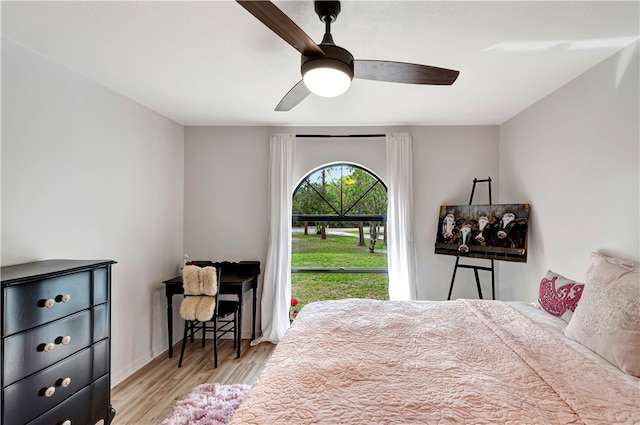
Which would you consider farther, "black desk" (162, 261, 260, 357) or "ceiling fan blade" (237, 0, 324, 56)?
"black desk" (162, 261, 260, 357)

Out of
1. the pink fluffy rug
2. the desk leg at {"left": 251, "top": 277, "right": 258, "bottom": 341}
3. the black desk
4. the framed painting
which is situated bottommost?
the pink fluffy rug

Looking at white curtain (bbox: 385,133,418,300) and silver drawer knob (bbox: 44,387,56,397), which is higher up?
white curtain (bbox: 385,133,418,300)

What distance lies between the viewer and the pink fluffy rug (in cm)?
223

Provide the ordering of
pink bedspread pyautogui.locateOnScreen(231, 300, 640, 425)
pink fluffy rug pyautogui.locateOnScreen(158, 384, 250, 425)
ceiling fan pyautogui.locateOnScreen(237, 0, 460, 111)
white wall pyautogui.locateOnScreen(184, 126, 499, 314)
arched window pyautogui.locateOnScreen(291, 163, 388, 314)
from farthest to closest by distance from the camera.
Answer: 1. arched window pyautogui.locateOnScreen(291, 163, 388, 314)
2. white wall pyautogui.locateOnScreen(184, 126, 499, 314)
3. pink fluffy rug pyautogui.locateOnScreen(158, 384, 250, 425)
4. ceiling fan pyautogui.locateOnScreen(237, 0, 460, 111)
5. pink bedspread pyautogui.locateOnScreen(231, 300, 640, 425)

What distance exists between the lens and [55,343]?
172cm

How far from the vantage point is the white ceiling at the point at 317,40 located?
1.65m

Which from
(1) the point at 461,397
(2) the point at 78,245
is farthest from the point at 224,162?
(1) the point at 461,397

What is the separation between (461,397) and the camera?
119cm

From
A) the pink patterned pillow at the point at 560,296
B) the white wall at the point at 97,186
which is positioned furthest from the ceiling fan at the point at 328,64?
the white wall at the point at 97,186

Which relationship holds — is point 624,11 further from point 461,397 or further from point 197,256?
point 197,256

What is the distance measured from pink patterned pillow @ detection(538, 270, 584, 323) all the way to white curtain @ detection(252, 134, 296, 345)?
2.48 metres

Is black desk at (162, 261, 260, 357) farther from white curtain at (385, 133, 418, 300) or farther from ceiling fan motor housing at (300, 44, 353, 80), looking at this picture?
ceiling fan motor housing at (300, 44, 353, 80)

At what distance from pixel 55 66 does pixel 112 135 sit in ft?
2.09

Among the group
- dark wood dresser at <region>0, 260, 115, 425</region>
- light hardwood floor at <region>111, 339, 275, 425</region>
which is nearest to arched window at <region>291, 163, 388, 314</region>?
light hardwood floor at <region>111, 339, 275, 425</region>
